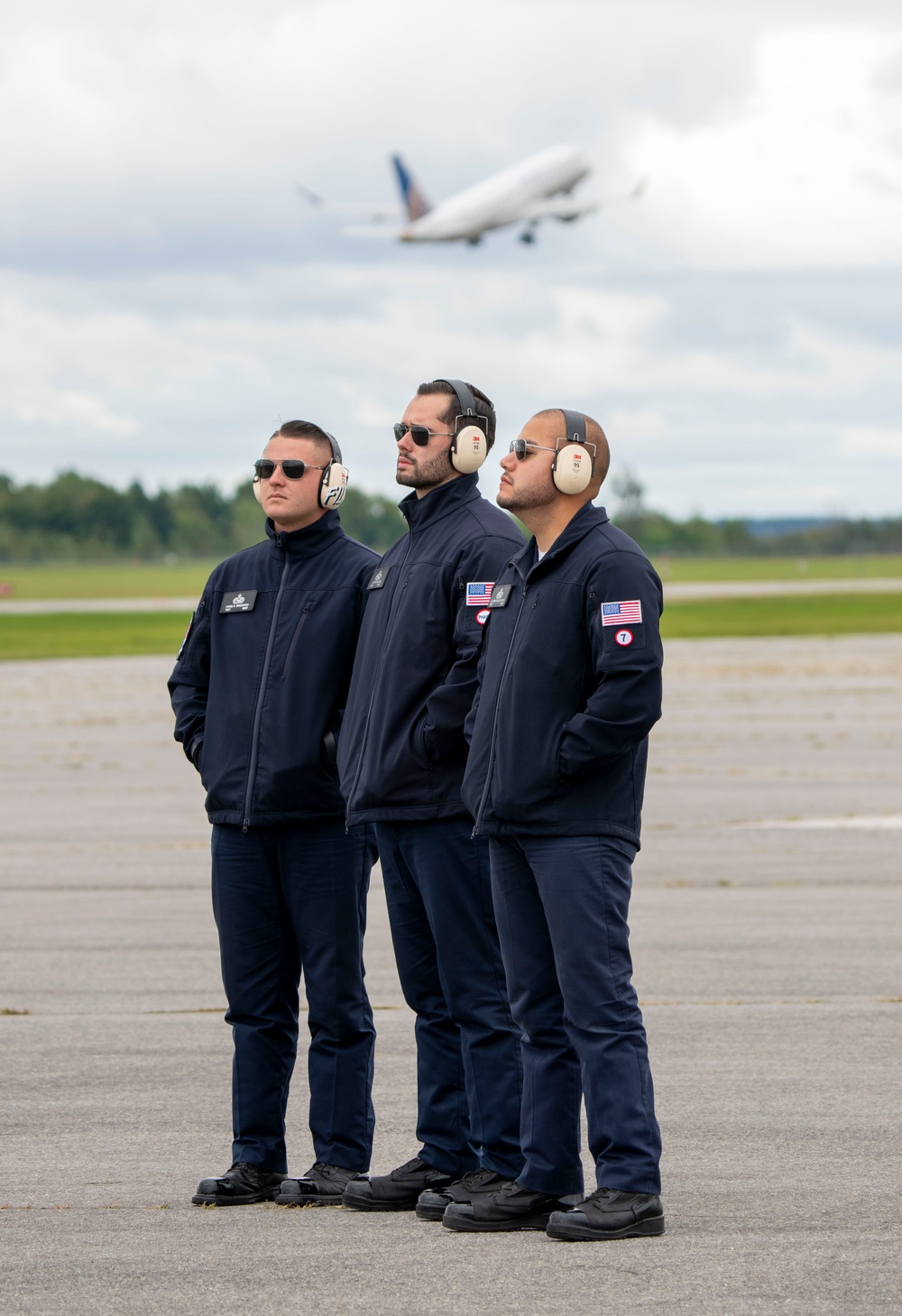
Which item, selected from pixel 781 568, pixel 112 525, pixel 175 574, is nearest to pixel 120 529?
pixel 112 525

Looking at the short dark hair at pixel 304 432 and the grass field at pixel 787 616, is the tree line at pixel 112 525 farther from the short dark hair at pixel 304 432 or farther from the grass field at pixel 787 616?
the short dark hair at pixel 304 432

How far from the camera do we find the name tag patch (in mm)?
6234

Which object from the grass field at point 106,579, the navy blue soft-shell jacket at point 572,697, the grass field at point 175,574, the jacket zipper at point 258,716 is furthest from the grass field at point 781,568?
the navy blue soft-shell jacket at point 572,697

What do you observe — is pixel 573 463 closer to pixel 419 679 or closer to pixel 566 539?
pixel 566 539

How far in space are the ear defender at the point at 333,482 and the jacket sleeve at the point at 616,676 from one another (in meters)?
1.21

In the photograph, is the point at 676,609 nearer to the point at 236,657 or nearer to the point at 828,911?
the point at 828,911

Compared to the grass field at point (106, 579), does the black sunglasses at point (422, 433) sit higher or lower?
lower

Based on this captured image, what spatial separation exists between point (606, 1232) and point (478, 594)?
199cm

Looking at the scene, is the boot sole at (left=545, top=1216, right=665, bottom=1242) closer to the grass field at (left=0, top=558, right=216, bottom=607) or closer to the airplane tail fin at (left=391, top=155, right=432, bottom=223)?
the grass field at (left=0, top=558, right=216, bottom=607)

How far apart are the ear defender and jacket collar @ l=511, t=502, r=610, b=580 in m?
0.81

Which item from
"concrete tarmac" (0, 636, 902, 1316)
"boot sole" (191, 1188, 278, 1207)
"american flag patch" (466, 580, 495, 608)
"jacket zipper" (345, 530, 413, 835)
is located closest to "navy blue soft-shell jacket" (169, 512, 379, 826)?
"jacket zipper" (345, 530, 413, 835)

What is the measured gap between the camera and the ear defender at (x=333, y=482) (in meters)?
6.27

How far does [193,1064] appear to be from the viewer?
8.11m

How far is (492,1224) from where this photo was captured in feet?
17.9
